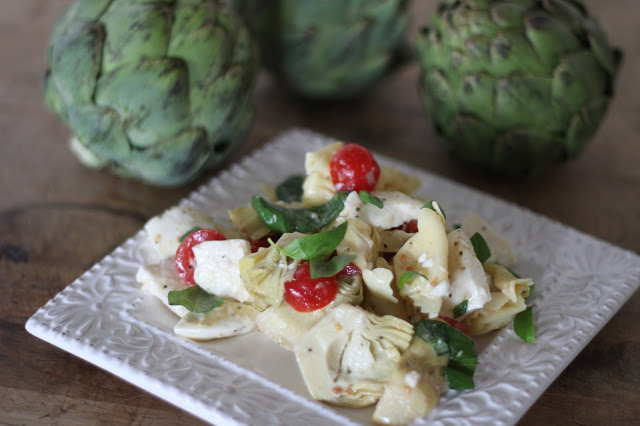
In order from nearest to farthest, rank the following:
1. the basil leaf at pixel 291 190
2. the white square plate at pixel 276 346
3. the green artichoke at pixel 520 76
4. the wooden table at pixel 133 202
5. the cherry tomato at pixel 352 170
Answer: the white square plate at pixel 276 346 → the wooden table at pixel 133 202 → the cherry tomato at pixel 352 170 → the basil leaf at pixel 291 190 → the green artichoke at pixel 520 76

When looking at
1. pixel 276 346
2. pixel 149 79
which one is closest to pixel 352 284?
pixel 276 346

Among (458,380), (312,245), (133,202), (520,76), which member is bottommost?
(133,202)

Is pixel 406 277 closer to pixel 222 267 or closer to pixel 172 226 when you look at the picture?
pixel 222 267

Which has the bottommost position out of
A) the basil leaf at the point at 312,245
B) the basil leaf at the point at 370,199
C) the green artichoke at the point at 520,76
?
the basil leaf at the point at 312,245

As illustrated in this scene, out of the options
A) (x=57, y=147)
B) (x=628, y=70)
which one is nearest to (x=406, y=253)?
(x=57, y=147)

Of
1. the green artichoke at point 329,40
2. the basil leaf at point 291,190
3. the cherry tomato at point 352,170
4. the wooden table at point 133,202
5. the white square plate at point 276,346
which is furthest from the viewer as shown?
the green artichoke at point 329,40

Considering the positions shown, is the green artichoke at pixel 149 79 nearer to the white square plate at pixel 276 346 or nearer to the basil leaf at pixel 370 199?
the white square plate at pixel 276 346

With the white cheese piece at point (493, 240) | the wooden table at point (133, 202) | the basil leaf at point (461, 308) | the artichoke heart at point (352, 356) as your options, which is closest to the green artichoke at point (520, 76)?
the wooden table at point (133, 202)
